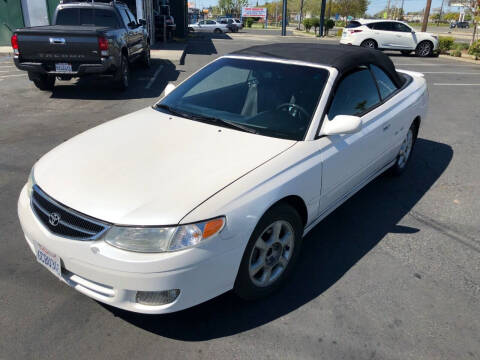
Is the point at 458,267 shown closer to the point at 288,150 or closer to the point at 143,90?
the point at 288,150

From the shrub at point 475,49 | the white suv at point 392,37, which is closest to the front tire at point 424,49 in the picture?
the white suv at point 392,37

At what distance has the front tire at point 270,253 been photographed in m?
2.63

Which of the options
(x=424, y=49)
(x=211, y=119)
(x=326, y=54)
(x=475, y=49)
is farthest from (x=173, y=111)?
(x=475, y=49)

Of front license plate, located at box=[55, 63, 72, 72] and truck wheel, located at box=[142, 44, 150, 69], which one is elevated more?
front license plate, located at box=[55, 63, 72, 72]

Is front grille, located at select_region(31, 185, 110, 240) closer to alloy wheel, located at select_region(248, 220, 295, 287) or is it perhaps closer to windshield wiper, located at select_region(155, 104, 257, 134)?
alloy wheel, located at select_region(248, 220, 295, 287)

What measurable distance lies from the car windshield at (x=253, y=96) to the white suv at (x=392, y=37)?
687 inches

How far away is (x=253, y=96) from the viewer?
141 inches

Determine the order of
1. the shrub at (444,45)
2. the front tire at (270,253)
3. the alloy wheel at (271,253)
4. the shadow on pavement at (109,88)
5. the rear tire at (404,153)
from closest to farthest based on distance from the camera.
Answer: the front tire at (270,253)
the alloy wheel at (271,253)
the rear tire at (404,153)
the shadow on pavement at (109,88)
the shrub at (444,45)

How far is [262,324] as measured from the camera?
2.70 meters

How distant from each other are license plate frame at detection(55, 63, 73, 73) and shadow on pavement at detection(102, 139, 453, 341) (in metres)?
6.48

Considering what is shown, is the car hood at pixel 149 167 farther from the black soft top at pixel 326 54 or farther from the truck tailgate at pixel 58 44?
the truck tailgate at pixel 58 44

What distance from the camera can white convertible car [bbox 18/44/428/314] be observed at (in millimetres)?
2275

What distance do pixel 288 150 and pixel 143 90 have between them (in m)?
7.73

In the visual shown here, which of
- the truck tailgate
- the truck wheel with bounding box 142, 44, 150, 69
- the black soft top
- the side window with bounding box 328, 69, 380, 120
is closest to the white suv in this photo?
the truck wheel with bounding box 142, 44, 150, 69
